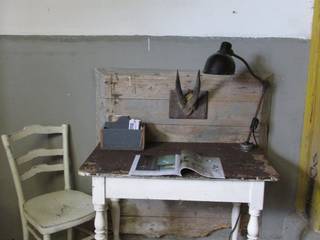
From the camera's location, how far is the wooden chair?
2020mm

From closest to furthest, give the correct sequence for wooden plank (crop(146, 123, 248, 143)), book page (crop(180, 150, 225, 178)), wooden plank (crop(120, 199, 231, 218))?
book page (crop(180, 150, 225, 178)) < wooden plank (crop(146, 123, 248, 143)) < wooden plank (crop(120, 199, 231, 218))

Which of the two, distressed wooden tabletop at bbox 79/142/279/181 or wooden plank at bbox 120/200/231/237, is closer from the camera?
distressed wooden tabletop at bbox 79/142/279/181

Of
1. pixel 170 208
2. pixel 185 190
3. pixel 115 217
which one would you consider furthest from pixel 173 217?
pixel 185 190

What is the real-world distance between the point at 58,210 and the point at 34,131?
0.48 metres

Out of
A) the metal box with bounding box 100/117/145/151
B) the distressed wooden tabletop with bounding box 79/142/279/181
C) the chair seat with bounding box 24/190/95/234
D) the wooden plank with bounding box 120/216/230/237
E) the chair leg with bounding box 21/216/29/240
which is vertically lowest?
the wooden plank with bounding box 120/216/230/237

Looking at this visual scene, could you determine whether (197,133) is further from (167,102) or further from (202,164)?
(202,164)

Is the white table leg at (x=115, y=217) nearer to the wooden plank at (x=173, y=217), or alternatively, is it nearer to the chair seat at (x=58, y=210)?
the wooden plank at (x=173, y=217)

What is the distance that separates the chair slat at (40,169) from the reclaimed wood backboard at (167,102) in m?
0.39

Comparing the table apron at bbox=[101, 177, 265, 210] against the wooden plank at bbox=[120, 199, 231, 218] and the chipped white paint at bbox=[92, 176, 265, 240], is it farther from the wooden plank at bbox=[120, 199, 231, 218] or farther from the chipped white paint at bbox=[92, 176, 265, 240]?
the wooden plank at bbox=[120, 199, 231, 218]

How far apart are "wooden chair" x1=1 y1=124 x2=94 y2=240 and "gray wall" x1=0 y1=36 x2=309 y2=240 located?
0.08 m

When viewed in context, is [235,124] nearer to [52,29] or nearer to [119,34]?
[119,34]

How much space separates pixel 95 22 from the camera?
2211mm

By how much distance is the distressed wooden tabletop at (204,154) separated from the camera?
5.94 feet

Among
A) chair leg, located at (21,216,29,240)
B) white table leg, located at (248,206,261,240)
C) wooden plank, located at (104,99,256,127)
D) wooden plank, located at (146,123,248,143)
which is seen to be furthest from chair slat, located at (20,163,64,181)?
white table leg, located at (248,206,261,240)
